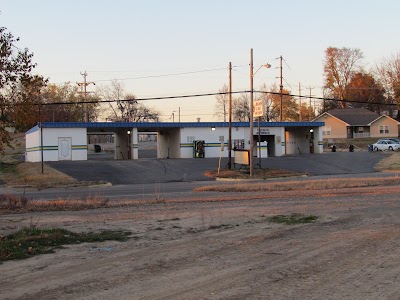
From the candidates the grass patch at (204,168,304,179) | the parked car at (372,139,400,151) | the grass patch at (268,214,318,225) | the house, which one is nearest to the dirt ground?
the grass patch at (268,214,318,225)

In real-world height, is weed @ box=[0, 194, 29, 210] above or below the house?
below

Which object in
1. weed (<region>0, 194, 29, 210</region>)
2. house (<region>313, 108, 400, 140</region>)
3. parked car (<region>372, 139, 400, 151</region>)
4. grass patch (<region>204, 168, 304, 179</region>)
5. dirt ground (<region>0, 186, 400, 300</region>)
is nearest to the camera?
dirt ground (<region>0, 186, 400, 300</region>)

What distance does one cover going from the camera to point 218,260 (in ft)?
25.1

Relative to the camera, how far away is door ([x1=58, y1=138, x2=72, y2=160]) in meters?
46.0

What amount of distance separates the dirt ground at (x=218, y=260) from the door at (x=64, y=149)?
33747 millimetres

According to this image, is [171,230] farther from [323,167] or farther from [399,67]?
[399,67]

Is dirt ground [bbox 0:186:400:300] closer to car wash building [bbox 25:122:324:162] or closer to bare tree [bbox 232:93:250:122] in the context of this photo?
car wash building [bbox 25:122:324:162]

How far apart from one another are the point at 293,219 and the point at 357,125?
273 ft

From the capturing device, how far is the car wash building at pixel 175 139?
45844 mm

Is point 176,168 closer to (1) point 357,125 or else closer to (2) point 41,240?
(2) point 41,240

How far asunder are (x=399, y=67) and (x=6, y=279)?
96.9 m

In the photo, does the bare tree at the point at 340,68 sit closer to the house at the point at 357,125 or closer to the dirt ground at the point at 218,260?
the house at the point at 357,125

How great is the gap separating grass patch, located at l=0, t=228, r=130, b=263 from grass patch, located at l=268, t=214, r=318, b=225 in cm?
376

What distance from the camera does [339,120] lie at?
299 ft
